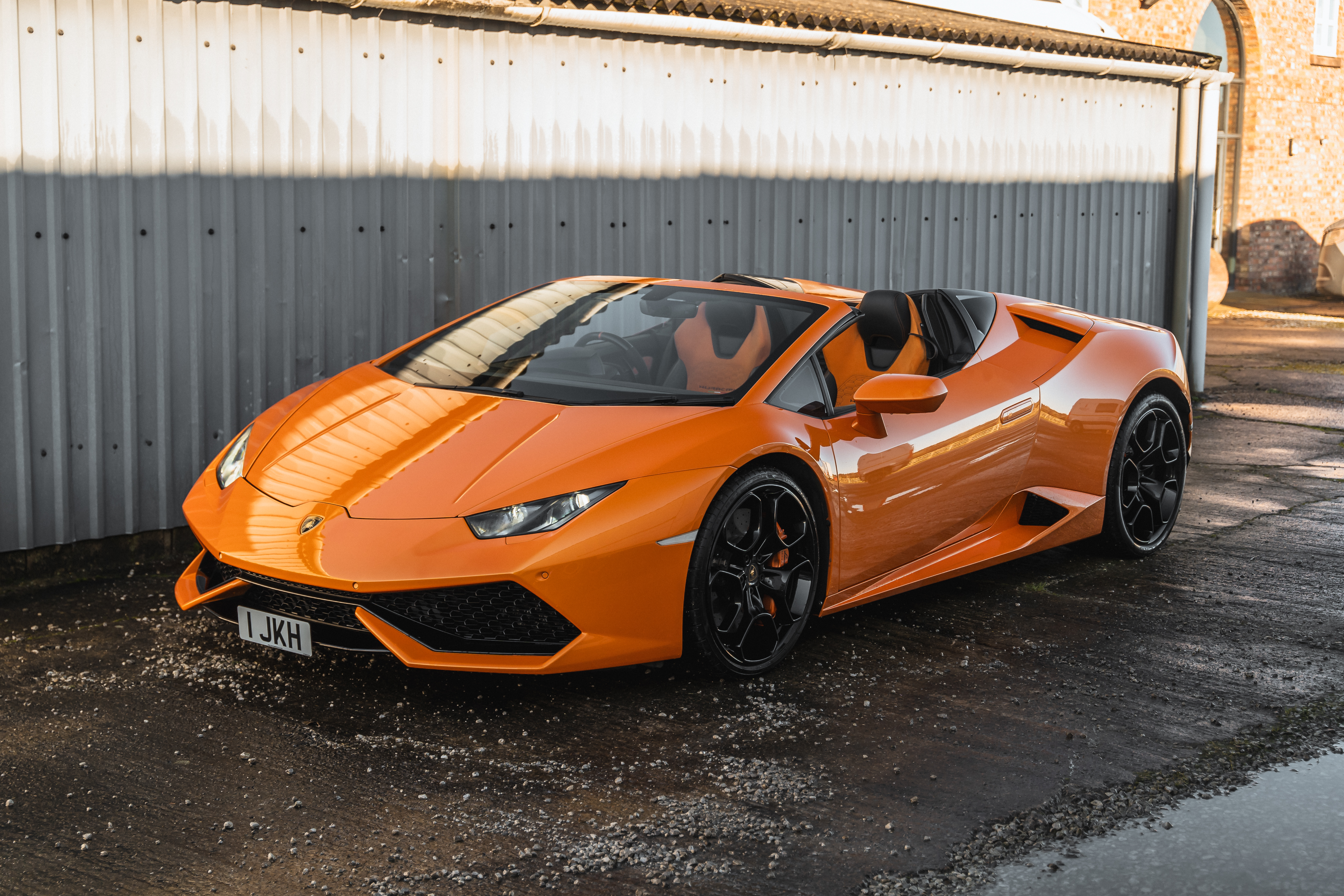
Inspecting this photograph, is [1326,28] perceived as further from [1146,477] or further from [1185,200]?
[1146,477]

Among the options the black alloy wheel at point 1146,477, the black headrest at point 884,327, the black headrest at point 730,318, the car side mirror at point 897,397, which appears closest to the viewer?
the car side mirror at point 897,397

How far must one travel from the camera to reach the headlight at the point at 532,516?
3.98 meters

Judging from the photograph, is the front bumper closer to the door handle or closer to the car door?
the car door

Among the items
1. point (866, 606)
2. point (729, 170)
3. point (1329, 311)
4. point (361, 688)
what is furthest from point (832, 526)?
point (1329, 311)

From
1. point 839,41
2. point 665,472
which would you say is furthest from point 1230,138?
point 665,472

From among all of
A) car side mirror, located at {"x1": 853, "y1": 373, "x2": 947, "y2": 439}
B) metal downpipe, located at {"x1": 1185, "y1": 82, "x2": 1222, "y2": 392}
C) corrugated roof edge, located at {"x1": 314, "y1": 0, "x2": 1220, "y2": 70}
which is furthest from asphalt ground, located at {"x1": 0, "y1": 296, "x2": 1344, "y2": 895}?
metal downpipe, located at {"x1": 1185, "y1": 82, "x2": 1222, "y2": 392}

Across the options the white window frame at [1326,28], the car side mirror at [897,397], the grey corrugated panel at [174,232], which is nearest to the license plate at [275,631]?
the car side mirror at [897,397]

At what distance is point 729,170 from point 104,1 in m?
3.94

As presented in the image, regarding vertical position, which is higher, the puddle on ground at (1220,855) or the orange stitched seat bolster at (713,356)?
the orange stitched seat bolster at (713,356)

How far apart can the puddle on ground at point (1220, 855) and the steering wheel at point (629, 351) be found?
231 centimetres

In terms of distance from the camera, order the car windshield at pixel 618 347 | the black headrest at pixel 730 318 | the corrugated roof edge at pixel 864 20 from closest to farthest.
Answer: the car windshield at pixel 618 347 < the black headrest at pixel 730 318 < the corrugated roof edge at pixel 864 20

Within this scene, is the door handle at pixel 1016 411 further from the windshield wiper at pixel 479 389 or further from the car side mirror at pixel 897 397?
the windshield wiper at pixel 479 389

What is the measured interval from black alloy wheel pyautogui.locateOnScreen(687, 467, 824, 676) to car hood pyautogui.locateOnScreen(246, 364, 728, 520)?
254 millimetres

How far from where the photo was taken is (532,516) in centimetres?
402
